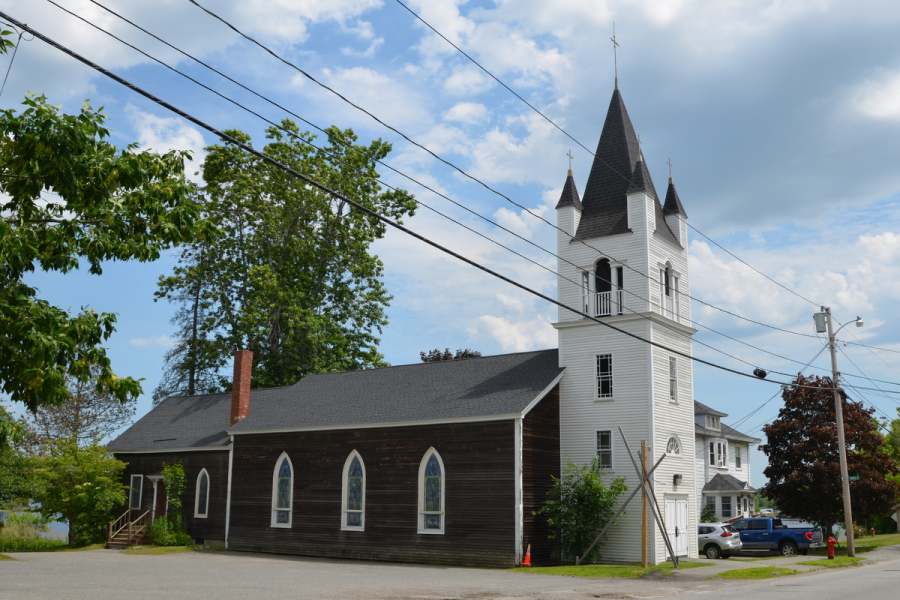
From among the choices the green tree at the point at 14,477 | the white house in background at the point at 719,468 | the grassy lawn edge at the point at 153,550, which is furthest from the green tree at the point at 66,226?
the white house in background at the point at 719,468

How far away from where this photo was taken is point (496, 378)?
32.1 meters

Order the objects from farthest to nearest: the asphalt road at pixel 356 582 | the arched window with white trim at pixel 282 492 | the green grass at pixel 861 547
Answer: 1. the green grass at pixel 861 547
2. the arched window with white trim at pixel 282 492
3. the asphalt road at pixel 356 582

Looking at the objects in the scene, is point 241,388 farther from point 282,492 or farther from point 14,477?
point 14,477

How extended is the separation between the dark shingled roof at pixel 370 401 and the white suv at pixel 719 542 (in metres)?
10.7

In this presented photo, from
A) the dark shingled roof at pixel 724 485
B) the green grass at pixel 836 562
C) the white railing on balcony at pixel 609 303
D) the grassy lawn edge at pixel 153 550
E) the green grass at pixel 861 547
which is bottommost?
the grassy lawn edge at pixel 153 550

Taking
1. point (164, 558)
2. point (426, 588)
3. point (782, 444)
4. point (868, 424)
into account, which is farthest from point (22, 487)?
point (868, 424)

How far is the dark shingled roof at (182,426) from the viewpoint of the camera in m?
38.6

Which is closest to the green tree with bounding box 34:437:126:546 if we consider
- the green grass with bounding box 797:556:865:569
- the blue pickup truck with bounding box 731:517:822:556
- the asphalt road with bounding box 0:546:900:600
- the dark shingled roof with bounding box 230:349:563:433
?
the dark shingled roof with bounding box 230:349:563:433

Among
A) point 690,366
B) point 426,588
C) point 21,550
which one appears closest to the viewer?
point 426,588

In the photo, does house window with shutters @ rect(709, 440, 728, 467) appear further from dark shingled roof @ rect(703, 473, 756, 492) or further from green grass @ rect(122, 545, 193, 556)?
green grass @ rect(122, 545, 193, 556)

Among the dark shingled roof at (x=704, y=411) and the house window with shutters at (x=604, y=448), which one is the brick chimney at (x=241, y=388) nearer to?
the house window with shutters at (x=604, y=448)

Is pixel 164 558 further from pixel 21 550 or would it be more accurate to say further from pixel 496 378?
pixel 496 378

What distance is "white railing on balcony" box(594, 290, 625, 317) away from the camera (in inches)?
1231

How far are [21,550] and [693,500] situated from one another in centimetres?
2935
